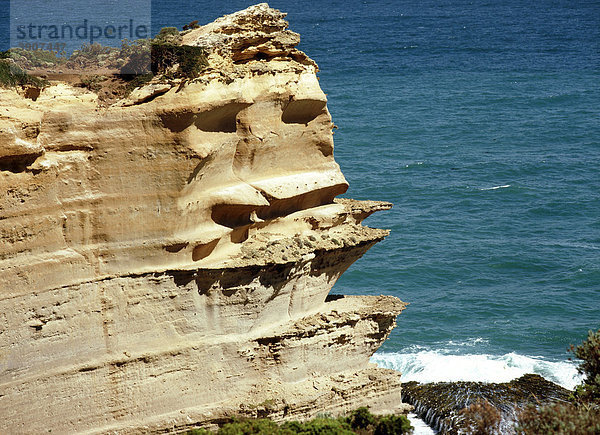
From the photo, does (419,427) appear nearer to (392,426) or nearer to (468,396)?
(468,396)

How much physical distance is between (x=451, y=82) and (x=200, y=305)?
73.4m

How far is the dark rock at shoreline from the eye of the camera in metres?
36.1

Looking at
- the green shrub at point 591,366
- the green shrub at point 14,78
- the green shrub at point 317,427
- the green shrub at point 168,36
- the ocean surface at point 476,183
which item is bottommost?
the ocean surface at point 476,183

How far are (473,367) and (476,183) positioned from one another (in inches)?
979

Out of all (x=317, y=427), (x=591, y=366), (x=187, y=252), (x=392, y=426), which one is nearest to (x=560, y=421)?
(x=591, y=366)

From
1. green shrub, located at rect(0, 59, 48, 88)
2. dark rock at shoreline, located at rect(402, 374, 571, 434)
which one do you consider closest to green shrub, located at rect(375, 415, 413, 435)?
dark rock at shoreline, located at rect(402, 374, 571, 434)

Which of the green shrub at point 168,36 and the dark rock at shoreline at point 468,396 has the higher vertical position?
the green shrub at point 168,36

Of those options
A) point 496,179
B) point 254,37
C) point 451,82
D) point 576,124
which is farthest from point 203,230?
point 451,82

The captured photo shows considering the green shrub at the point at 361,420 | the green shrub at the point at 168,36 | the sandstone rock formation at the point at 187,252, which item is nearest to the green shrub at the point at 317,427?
Answer: the green shrub at the point at 361,420

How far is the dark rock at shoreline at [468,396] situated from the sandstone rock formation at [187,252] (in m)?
6.19

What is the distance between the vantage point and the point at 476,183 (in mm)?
63844

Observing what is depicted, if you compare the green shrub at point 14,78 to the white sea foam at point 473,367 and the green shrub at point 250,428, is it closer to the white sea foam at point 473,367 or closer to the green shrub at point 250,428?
the green shrub at point 250,428

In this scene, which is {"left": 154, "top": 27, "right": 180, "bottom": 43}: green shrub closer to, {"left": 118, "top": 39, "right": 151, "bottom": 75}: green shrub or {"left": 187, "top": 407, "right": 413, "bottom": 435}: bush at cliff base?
{"left": 118, "top": 39, "right": 151, "bottom": 75}: green shrub

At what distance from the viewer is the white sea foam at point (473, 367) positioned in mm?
40250
